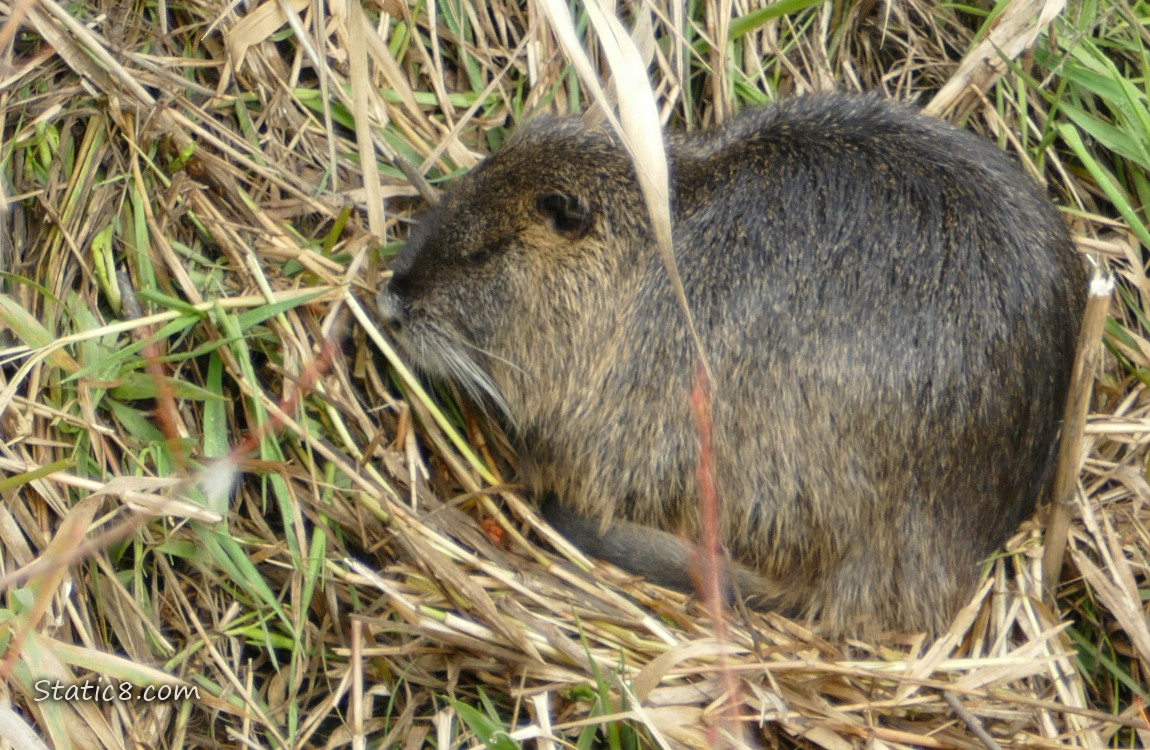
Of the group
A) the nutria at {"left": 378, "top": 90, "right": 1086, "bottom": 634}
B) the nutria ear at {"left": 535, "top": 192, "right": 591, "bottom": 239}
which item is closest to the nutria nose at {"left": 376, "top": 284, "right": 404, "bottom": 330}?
the nutria at {"left": 378, "top": 90, "right": 1086, "bottom": 634}

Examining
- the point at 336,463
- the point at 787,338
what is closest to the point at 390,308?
the point at 336,463

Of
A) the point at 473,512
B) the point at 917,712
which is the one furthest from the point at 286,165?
the point at 917,712

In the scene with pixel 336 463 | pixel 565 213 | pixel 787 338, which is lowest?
pixel 336 463

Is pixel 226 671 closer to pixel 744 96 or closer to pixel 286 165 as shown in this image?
pixel 286 165

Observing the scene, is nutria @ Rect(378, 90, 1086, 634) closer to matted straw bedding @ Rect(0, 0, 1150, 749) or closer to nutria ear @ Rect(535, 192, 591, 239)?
nutria ear @ Rect(535, 192, 591, 239)

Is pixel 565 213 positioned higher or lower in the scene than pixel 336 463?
higher

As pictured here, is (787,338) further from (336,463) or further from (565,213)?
(336,463)
